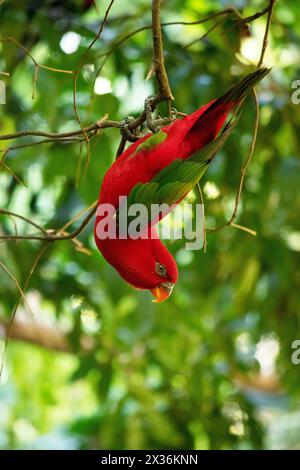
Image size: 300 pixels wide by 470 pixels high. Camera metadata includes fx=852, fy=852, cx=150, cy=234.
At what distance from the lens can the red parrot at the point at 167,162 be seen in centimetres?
103

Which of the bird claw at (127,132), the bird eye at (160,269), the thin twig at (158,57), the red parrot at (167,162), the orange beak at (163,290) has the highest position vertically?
the thin twig at (158,57)

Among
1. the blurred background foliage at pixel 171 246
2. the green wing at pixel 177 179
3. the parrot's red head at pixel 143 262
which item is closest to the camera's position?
the green wing at pixel 177 179

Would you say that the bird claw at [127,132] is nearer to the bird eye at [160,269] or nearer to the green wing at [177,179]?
the green wing at [177,179]

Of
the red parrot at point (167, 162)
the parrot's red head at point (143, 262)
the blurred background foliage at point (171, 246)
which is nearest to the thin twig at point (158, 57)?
the red parrot at point (167, 162)

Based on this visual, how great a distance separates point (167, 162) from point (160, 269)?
18 cm

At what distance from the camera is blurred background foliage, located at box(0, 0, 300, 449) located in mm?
2312

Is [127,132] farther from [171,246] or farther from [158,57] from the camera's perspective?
[171,246]

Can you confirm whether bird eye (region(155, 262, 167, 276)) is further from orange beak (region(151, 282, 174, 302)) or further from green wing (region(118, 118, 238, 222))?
green wing (region(118, 118, 238, 222))

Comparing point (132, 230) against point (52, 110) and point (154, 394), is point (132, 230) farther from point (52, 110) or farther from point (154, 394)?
point (154, 394)

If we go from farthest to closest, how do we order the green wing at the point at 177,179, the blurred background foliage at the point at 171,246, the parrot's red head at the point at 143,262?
the blurred background foliage at the point at 171,246
the parrot's red head at the point at 143,262
the green wing at the point at 177,179

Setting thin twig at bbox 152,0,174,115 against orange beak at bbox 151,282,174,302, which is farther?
orange beak at bbox 151,282,174,302

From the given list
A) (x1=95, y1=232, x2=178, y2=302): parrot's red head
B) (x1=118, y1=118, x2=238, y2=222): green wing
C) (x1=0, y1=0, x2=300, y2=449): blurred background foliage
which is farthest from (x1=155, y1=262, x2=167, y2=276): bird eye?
(x1=0, y1=0, x2=300, y2=449): blurred background foliage

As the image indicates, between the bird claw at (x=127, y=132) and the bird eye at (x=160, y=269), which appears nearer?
the bird claw at (x=127, y=132)
